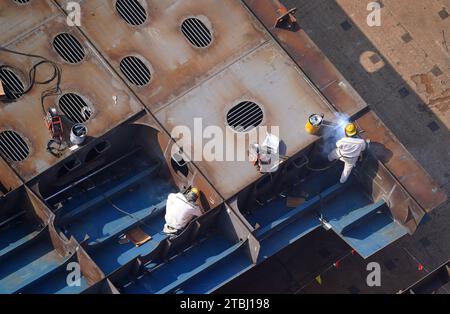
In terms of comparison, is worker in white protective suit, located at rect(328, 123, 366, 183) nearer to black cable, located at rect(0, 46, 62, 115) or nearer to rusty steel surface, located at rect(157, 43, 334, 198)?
rusty steel surface, located at rect(157, 43, 334, 198)

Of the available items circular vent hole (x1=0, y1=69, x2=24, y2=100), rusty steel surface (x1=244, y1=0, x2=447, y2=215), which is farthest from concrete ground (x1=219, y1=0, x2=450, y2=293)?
circular vent hole (x1=0, y1=69, x2=24, y2=100)

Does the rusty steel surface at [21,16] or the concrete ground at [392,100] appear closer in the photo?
the rusty steel surface at [21,16]

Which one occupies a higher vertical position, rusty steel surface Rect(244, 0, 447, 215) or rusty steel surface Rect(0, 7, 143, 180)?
rusty steel surface Rect(0, 7, 143, 180)

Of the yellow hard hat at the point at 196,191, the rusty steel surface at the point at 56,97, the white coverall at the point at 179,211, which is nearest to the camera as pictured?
the white coverall at the point at 179,211

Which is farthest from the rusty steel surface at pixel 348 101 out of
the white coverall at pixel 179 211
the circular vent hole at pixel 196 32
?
the white coverall at pixel 179 211

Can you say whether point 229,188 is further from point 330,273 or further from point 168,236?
point 330,273

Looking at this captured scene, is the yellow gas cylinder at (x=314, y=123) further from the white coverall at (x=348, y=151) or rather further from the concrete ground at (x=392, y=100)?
the concrete ground at (x=392, y=100)
